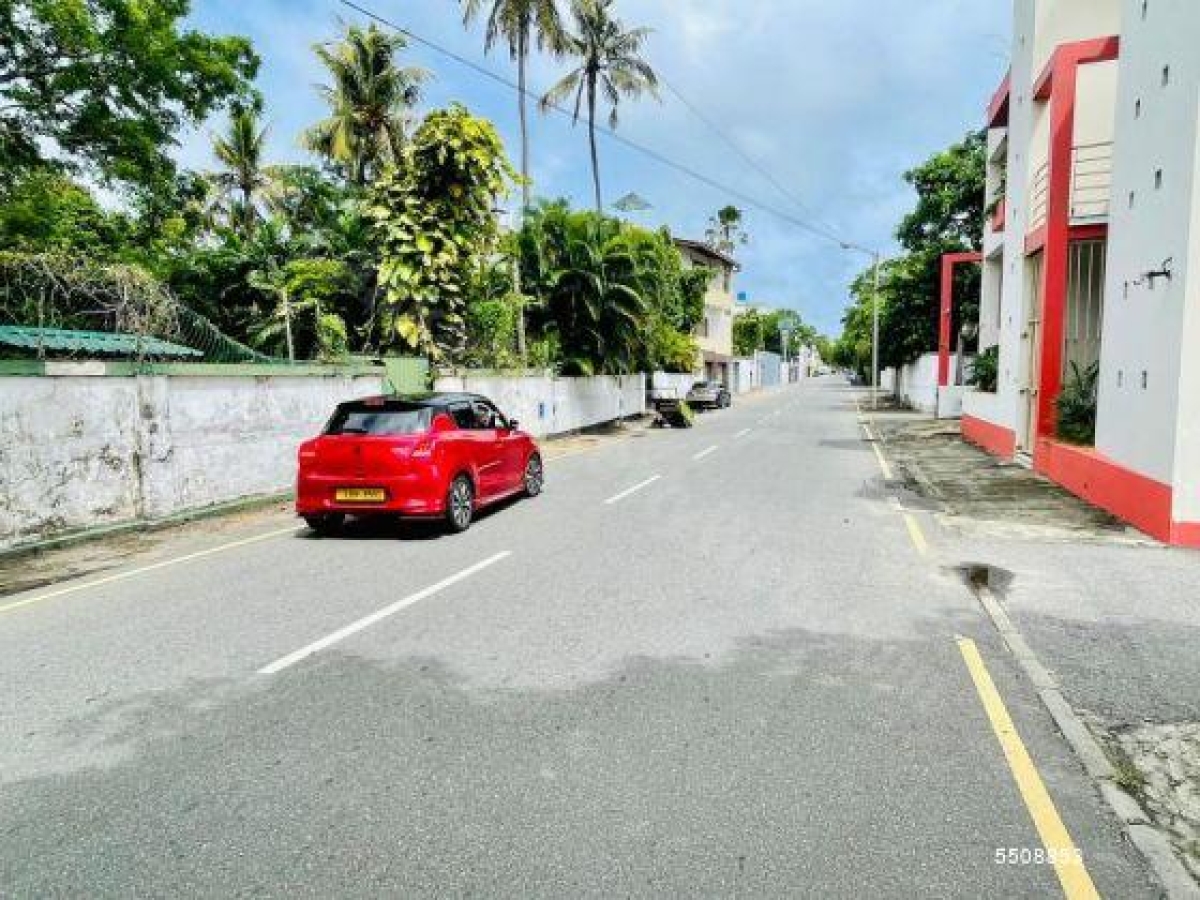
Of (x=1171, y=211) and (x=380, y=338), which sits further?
(x=380, y=338)

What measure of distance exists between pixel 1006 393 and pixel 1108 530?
949 cm

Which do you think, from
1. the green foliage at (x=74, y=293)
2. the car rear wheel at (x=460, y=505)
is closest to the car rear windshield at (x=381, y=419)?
the car rear wheel at (x=460, y=505)

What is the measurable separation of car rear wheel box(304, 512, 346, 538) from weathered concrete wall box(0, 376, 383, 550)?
2.45 meters

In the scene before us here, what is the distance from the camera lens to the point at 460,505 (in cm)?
985

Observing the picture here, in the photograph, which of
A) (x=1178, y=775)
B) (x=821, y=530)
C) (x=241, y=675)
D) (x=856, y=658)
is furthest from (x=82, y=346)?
(x=1178, y=775)

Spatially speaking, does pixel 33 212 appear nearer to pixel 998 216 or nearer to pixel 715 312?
pixel 998 216

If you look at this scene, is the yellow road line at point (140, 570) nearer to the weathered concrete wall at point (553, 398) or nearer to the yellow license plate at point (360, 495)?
the yellow license plate at point (360, 495)

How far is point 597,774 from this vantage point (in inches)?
144

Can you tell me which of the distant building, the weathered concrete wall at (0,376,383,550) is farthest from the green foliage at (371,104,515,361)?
the distant building

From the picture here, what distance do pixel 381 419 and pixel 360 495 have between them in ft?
3.16

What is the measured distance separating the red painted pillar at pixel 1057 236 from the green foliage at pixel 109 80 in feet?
55.3

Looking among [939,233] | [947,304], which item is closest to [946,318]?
[947,304]

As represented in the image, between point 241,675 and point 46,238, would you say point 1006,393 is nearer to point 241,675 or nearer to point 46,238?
point 241,675

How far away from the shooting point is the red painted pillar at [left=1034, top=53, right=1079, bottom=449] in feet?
47.9
